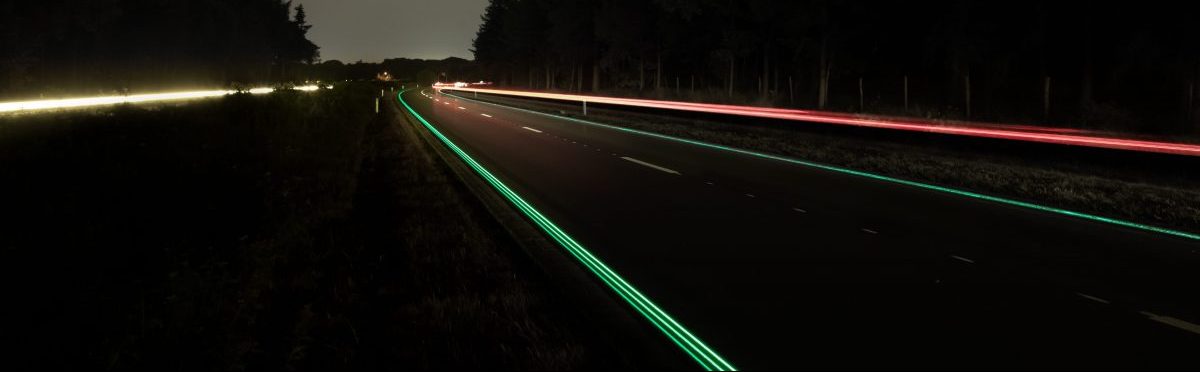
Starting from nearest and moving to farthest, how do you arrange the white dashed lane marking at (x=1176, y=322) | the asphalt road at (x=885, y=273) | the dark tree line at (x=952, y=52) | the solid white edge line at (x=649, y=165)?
the asphalt road at (x=885, y=273) < the white dashed lane marking at (x=1176, y=322) < the solid white edge line at (x=649, y=165) < the dark tree line at (x=952, y=52)

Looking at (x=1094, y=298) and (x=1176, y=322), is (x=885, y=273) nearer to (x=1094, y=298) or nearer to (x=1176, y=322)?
(x=1094, y=298)

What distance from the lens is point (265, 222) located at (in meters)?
8.01

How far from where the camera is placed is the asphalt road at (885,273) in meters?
4.64

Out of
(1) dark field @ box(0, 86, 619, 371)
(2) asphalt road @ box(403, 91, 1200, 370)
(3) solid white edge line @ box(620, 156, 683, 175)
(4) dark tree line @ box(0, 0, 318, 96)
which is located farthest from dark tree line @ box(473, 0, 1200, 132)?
(4) dark tree line @ box(0, 0, 318, 96)

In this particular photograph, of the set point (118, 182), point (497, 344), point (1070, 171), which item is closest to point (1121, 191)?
point (1070, 171)

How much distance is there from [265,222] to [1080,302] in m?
7.76

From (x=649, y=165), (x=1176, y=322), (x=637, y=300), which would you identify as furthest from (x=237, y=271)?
(x=649, y=165)

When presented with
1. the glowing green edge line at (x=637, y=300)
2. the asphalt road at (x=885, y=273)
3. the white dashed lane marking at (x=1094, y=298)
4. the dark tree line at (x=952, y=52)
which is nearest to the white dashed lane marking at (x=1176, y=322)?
the asphalt road at (x=885, y=273)

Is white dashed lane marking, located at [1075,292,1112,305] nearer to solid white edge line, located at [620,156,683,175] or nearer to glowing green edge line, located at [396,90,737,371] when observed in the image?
glowing green edge line, located at [396,90,737,371]

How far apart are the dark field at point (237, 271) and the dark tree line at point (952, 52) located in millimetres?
24875

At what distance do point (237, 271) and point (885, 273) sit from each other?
560 cm

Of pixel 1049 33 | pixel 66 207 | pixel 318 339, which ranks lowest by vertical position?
pixel 318 339

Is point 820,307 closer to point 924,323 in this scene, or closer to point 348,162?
point 924,323

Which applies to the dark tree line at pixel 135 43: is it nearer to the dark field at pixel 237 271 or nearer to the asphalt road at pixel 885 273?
the dark field at pixel 237 271
